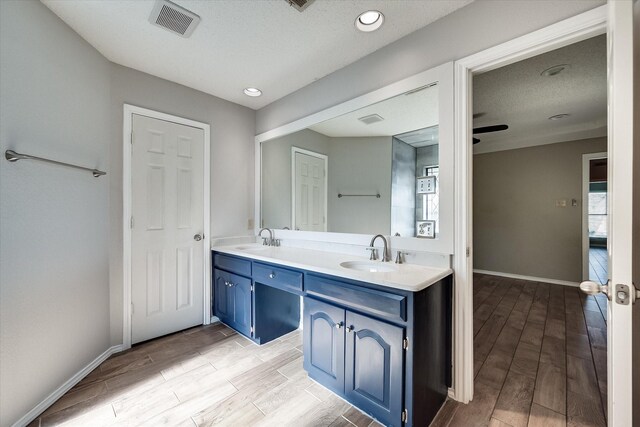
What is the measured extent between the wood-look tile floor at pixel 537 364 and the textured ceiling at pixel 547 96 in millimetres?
2430

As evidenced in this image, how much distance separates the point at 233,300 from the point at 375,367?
1552 millimetres

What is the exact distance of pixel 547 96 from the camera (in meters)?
2.89

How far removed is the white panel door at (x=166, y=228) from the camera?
90.7 inches

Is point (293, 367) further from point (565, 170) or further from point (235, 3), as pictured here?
point (565, 170)

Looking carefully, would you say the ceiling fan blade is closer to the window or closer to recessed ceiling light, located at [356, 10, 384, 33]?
recessed ceiling light, located at [356, 10, 384, 33]

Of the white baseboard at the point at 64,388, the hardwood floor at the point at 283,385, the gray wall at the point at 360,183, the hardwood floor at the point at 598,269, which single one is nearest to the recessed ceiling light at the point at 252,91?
the gray wall at the point at 360,183

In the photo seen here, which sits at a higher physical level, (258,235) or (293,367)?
(258,235)

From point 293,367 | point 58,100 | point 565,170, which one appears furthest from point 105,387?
point 565,170

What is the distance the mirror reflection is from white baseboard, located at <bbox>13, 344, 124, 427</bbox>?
1751mm

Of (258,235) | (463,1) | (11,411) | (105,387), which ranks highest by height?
(463,1)

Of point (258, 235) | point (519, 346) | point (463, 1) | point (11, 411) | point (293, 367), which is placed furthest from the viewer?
point (258, 235)

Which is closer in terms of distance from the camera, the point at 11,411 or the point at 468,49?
the point at 11,411

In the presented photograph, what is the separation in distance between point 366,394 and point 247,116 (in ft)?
9.64

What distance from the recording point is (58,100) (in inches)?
66.7
